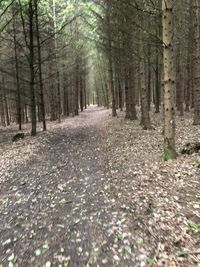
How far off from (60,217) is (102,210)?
0.90 meters

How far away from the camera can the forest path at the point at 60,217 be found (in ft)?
15.2

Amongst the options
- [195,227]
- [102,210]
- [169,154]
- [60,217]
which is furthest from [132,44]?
[195,227]

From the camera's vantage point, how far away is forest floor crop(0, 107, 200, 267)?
4578 mm

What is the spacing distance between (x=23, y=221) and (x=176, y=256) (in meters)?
3.26

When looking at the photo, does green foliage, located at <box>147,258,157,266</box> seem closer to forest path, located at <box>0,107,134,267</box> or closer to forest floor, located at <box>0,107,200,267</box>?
forest floor, located at <box>0,107,200,267</box>

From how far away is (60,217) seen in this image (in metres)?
6.04

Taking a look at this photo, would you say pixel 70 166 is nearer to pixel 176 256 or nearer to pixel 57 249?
pixel 57 249

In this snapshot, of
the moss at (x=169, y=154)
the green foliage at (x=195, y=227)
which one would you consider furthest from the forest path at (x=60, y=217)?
the moss at (x=169, y=154)

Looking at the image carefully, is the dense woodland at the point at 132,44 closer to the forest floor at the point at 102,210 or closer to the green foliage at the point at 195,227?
the forest floor at the point at 102,210

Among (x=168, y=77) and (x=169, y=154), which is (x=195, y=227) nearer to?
(x=169, y=154)

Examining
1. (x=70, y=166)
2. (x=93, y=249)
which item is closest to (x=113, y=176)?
(x=70, y=166)

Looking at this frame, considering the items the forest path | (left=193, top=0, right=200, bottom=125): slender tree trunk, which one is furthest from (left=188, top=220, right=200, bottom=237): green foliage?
(left=193, top=0, right=200, bottom=125): slender tree trunk

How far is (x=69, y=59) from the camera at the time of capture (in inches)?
1260

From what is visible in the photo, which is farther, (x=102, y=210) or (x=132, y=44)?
(x=132, y=44)
